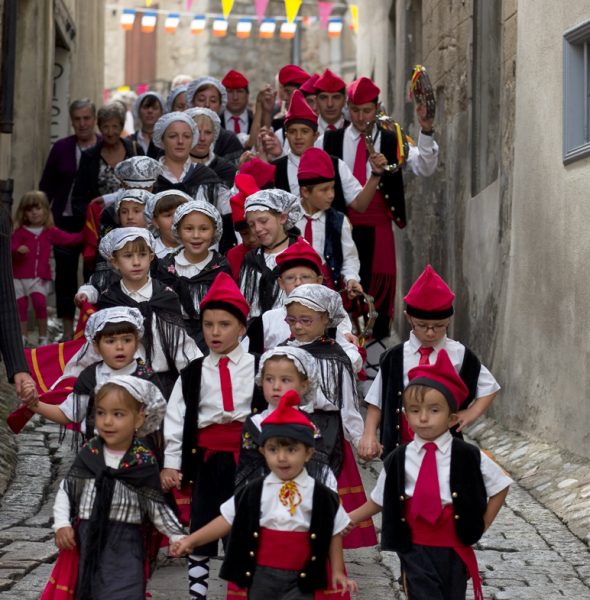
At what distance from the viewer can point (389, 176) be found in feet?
35.7

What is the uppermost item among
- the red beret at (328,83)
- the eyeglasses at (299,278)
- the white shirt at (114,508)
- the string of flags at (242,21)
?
the string of flags at (242,21)

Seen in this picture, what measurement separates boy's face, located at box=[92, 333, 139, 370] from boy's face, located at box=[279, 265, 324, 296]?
41.8 inches

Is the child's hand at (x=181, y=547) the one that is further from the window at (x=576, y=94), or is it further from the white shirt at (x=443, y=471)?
the window at (x=576, y=94)

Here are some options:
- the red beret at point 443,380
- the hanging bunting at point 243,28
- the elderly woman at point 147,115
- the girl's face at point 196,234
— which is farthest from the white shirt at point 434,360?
the hanging bunting at point 243,28

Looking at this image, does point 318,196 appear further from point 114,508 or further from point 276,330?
point 114,508

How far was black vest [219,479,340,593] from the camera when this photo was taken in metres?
5.59

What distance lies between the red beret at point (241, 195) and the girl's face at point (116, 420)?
3438 millimetres

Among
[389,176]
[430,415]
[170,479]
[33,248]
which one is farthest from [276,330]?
[33,248]

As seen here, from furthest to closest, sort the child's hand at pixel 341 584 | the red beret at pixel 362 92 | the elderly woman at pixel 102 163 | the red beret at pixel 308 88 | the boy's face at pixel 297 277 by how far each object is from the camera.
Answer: the elderly woman at pixel 102 163 < the red beret at pixel 308 88 < the red beret at pixel 362 92 < the boy's face at pixel 297 277 < the child's hand at pixel 341 584

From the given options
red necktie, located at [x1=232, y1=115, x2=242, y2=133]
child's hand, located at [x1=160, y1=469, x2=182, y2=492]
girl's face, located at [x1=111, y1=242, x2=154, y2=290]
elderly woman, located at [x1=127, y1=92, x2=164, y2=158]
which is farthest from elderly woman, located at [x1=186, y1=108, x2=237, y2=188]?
child's hand, located at [x1=160, y1=469, x2=182, y2=492]

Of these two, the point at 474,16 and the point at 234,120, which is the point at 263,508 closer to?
the point at 474,16

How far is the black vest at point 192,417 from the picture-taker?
6.82 metres

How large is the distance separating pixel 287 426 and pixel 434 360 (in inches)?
54.1

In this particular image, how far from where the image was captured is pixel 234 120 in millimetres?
13859
